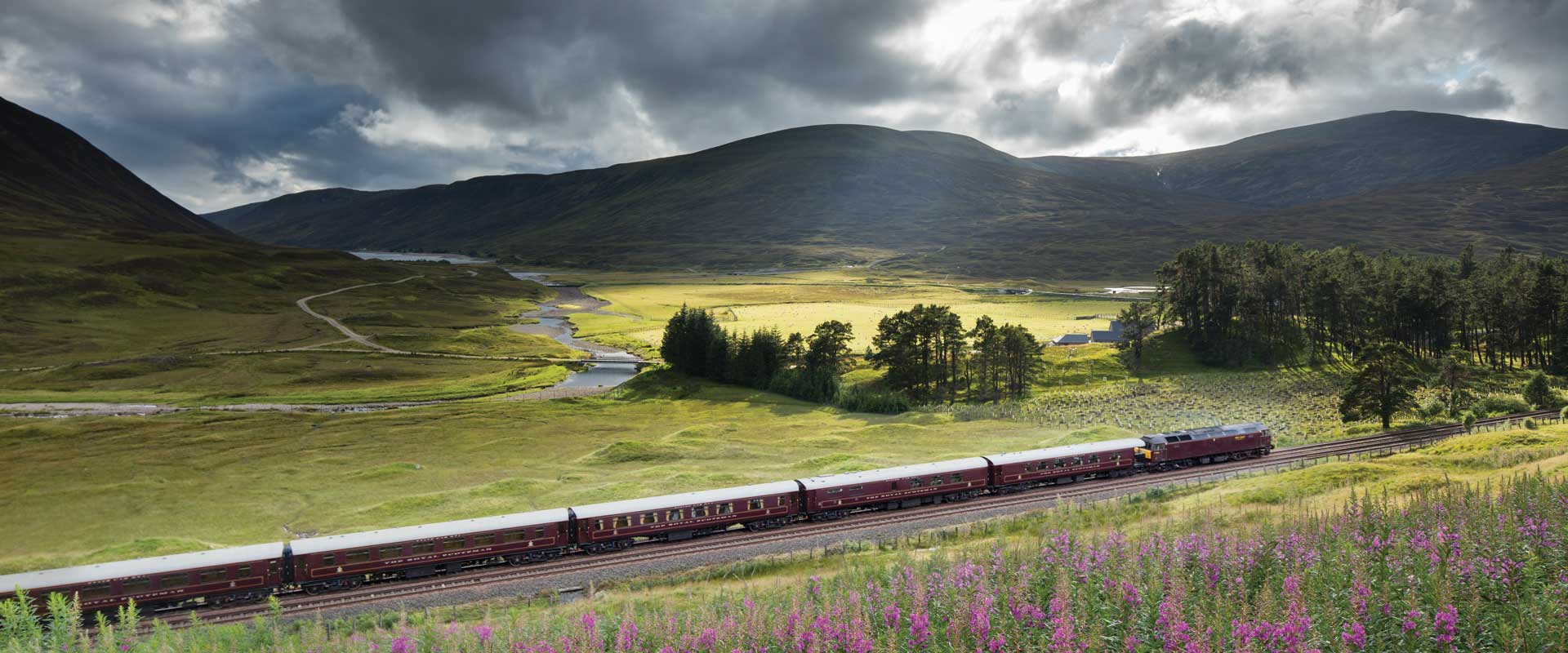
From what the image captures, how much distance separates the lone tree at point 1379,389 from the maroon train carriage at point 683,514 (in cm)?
5781

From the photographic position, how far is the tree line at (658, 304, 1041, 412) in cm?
10994

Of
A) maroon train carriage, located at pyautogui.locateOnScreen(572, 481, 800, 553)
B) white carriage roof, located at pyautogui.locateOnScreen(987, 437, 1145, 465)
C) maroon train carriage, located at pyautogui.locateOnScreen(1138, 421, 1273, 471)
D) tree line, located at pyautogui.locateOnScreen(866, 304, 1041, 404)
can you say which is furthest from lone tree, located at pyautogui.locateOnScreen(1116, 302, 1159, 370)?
maroon train carriage, located at pyautogui.locateOnScreen(572, 481, 800, 553)

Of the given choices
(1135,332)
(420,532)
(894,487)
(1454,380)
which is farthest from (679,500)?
(1135,332)

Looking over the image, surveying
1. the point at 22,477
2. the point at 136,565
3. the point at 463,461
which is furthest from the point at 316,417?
the point at 136,565

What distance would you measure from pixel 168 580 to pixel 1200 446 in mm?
67065

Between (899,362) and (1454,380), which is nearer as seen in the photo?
(1454,380)

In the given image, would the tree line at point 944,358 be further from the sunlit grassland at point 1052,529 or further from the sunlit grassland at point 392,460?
the sunlit grassland at point 1052,529

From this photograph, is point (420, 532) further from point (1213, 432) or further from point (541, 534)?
point (1213, 432)

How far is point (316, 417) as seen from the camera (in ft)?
332

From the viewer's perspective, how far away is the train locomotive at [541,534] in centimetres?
3862

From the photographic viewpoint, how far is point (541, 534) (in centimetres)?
4441

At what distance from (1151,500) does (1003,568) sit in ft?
95.9

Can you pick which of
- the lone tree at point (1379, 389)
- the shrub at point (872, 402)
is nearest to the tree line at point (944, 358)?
the shrub at point (872, 402)

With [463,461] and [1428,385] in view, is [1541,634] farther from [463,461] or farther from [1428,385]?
[1428,385]
